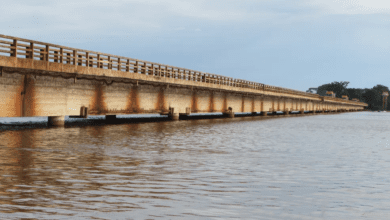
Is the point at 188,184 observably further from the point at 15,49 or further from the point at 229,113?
the point at 229,113

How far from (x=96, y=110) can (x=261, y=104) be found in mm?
48350

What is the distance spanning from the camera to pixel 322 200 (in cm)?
951

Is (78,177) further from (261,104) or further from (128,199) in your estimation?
Result: (261,104)

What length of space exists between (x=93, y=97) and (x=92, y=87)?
748mm

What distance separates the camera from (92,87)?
36.8 metres

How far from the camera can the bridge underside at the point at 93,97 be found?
1153 inches

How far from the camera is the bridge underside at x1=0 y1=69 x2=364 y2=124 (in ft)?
96.1

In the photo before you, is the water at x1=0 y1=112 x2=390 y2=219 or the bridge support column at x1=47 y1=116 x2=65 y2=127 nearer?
the water at x1=0 y1=112 x2=390 y2=219

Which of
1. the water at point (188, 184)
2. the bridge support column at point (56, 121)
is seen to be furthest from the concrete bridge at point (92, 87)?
the water at point (188, 184)

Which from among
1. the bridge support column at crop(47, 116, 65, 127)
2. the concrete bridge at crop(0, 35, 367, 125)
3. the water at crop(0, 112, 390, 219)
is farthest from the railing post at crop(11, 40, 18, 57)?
the water at crop(0, 112, 390, 219)

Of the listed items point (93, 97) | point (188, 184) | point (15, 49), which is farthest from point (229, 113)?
point (188, 184)

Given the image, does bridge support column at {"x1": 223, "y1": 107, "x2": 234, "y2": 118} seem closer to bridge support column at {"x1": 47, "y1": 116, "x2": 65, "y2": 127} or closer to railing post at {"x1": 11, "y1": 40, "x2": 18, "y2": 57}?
bridge support column at {"x1": 47, "y1": 116, "x2": 65, "y2": 127}

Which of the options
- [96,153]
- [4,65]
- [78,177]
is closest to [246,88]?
[4,65]

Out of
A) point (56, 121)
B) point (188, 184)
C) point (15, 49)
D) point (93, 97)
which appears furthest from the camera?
point (93, 97)
